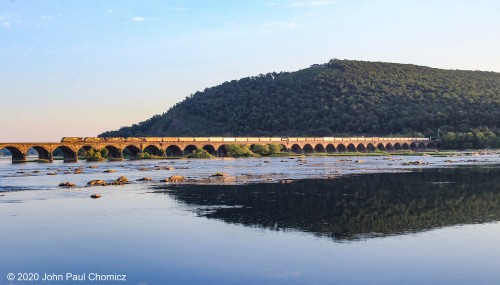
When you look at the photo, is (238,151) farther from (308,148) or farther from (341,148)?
(341,148)

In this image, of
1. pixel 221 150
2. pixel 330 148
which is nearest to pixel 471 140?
pixel 330 148

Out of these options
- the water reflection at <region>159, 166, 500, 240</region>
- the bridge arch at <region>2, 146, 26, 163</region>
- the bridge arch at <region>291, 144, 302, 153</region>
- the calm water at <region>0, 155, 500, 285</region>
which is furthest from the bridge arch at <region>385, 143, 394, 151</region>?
the calm water at <region>0, 155, 500, 285</region>

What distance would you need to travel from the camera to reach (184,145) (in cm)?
13950

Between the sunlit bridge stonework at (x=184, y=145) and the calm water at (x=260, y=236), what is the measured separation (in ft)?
235

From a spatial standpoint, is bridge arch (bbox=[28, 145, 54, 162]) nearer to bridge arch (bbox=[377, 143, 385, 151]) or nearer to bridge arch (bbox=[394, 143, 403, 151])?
bridge arch (bbox=[377, 143, 385, 151])

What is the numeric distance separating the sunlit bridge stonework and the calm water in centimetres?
7173

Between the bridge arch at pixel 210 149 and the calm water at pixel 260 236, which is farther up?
the bridge arch at pixel 210 149

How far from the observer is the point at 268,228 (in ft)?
98.7

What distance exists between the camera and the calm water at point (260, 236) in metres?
21.0

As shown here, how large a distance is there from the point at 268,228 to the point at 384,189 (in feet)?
72.3

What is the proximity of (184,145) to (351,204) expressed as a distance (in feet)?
339

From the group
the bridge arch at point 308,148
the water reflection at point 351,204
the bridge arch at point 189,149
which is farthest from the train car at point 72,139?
the bridge arch at point 308,148

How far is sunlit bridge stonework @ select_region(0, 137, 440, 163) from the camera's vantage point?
11750 centimetres

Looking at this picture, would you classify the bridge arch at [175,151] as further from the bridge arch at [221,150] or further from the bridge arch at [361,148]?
the bridge arch at [361,148]
